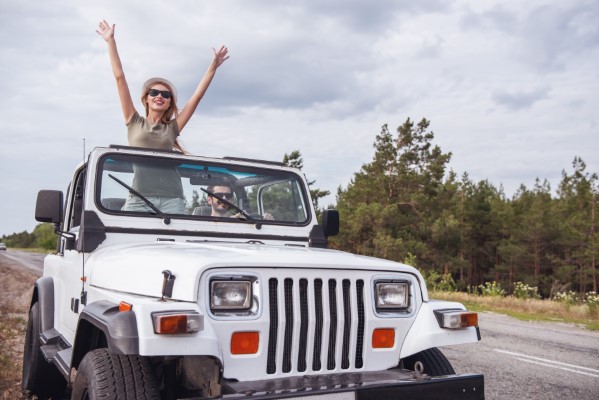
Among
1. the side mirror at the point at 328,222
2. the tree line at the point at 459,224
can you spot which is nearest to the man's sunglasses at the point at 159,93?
the side mirror at the point at 328,222

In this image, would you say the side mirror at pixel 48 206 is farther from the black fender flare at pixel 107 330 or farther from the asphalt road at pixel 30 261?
the asphalt road at pixel 30 261

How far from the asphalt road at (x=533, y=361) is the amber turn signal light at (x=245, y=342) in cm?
335

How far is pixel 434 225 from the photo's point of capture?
40781mm

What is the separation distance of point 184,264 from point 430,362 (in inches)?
58.4

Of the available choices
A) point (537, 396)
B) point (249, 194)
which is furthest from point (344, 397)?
point (537, 396)

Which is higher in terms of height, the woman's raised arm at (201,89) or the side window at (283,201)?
the woman's raised arm at (201,89)

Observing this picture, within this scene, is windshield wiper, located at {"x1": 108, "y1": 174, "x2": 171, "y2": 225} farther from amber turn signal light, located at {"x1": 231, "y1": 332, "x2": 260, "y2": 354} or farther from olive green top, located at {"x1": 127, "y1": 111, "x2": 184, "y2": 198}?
amber turn signal light, located at {"x1": 231, "y1": 332, "x2": 260, "y2": 354}

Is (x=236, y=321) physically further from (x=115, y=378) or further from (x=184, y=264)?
(x=115, y=378)

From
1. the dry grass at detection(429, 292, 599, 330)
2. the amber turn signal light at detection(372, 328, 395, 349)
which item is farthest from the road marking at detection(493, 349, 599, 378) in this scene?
the dry grass at detection(429, 292, 599, 330)

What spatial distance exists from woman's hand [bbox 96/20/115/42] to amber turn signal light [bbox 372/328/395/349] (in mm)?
3351

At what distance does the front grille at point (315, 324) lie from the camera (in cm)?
271

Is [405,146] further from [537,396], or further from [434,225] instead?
[537,396]

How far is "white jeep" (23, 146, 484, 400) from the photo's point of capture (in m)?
2.54

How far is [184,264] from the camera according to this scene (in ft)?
9.08
